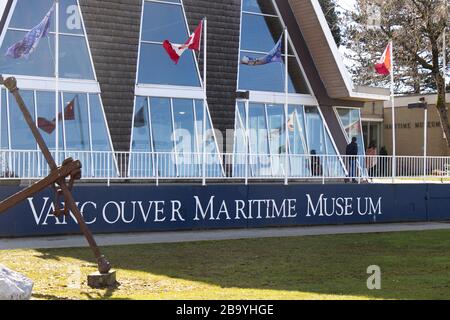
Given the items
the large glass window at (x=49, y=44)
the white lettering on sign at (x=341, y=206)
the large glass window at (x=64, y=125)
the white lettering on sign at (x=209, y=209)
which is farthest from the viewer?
the large glass window at (x=49, y=44)

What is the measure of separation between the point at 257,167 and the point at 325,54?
6078mm

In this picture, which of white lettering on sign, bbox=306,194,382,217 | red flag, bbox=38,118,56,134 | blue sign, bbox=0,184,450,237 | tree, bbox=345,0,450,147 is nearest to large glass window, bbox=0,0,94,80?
red flag, bbox=38,118,56,134

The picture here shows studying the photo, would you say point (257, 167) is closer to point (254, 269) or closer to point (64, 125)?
point (64, 125)

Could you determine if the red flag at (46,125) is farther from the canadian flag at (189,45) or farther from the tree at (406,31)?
the tree at (406,31)

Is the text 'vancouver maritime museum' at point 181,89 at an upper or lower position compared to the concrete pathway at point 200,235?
→ upper

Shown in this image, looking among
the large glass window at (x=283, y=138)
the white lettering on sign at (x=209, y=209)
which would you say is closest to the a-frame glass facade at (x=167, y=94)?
the large glass window at (x=283, y=138)

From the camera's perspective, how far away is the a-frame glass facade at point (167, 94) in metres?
21.5

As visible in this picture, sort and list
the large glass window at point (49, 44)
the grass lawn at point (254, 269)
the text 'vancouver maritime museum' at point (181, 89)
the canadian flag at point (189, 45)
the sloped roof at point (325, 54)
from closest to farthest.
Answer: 1. the grass lawn at point (254, 269)
2. the canadian flag at point (189, 45)
3. the text 'vancouver maritime museum' at point (181, 89)
4. the large glass window at point (49, 44)
5. the sloped roof at point (325, 54)

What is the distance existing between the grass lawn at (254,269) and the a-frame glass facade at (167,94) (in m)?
7.50

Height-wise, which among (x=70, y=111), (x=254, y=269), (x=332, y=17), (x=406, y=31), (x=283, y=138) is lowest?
(x=254, y=269)

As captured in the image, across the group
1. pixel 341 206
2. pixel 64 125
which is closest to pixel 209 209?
pixel 341 206

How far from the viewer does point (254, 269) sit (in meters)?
11.0

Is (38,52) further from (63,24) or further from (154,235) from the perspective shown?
(154,235)

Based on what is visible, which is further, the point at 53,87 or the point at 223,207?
the point at 53,87
